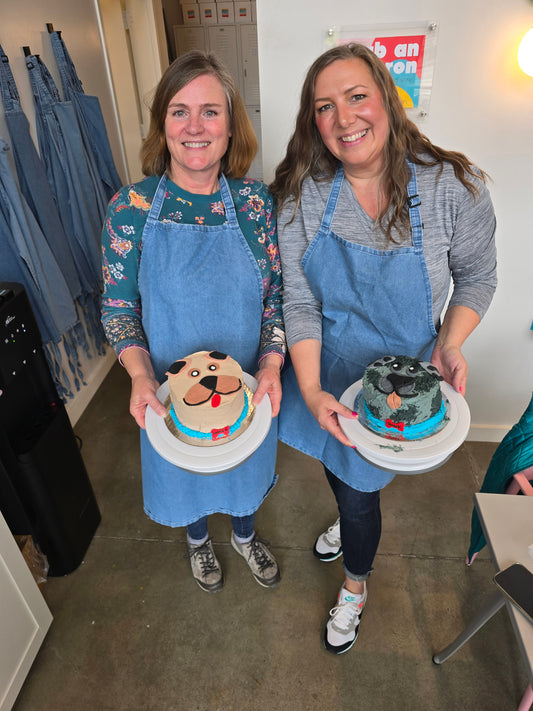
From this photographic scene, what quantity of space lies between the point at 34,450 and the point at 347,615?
1.17 metres

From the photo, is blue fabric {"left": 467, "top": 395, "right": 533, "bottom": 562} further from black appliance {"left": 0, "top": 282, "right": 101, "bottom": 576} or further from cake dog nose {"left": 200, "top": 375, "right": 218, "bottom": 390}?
black appliance {"left": 0, "top": 282, "right": 101, "bottom": 576}

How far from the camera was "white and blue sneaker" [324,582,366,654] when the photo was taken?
4.92 ft

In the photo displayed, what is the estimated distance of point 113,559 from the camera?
1828mm

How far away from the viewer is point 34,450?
1.50m

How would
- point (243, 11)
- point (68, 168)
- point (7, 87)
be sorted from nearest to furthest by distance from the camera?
1. point (7, 87)
2. point (68, 168)
3. point (243, 11)

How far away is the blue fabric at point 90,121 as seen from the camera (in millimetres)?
2299

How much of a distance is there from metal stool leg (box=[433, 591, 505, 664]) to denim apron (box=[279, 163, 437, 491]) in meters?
0.41

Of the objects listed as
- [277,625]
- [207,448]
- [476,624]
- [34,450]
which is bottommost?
[277,625]

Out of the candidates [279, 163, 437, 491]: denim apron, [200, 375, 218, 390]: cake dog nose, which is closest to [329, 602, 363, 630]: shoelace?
[279, 163, 437, 491]: denim apron

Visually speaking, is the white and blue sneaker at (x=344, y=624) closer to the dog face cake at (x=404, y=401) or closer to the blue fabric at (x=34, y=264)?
the dog face cake at (x=404, y=401)

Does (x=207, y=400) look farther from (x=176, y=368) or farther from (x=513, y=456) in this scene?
(x=513, y=456)

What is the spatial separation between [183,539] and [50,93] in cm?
215

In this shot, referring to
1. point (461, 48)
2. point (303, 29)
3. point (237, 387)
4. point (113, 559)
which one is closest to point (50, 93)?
point (303, 29)

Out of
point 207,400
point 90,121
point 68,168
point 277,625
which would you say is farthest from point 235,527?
point 90,121
